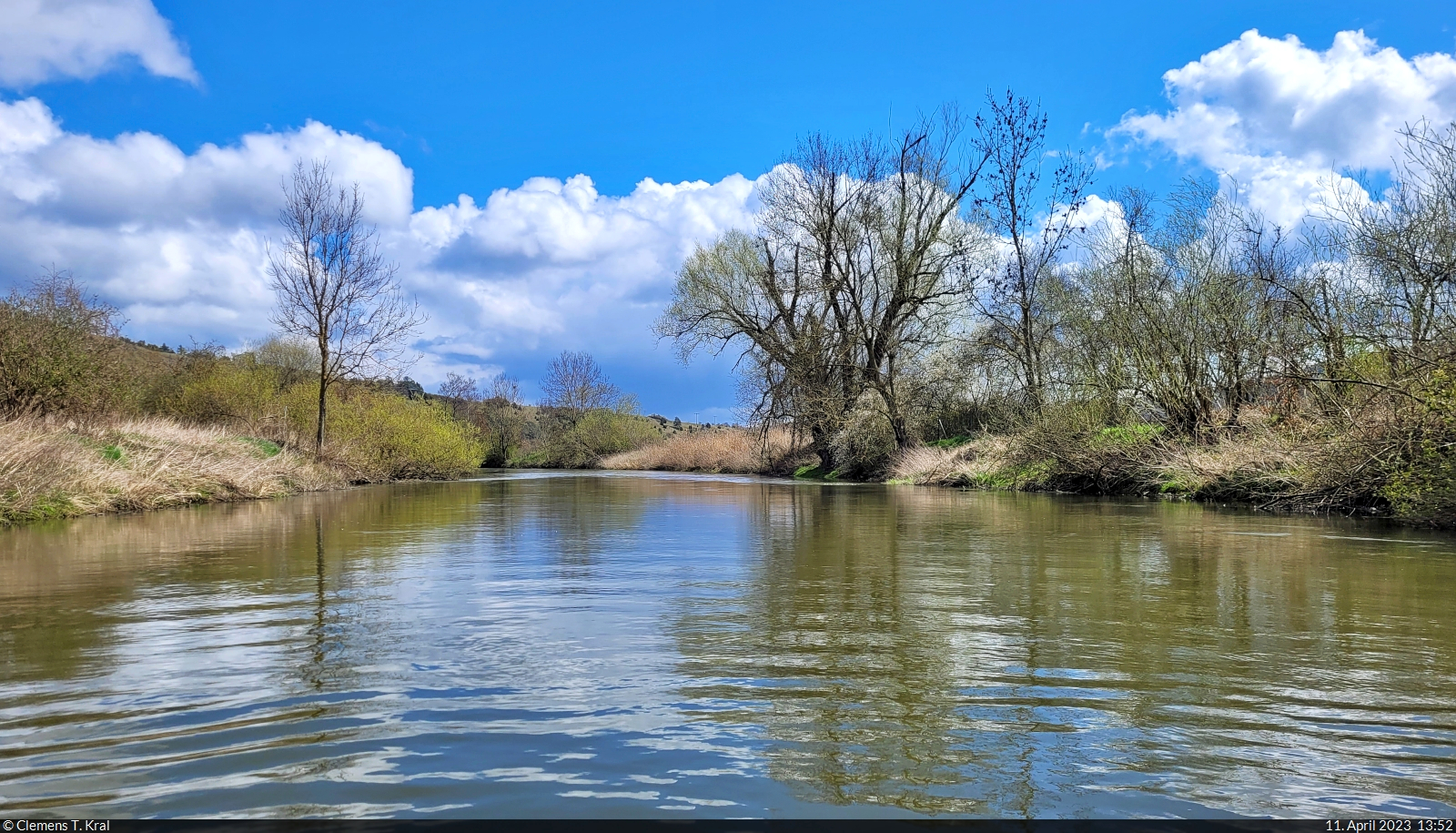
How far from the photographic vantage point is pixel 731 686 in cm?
298

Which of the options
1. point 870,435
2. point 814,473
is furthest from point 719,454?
point 870,435

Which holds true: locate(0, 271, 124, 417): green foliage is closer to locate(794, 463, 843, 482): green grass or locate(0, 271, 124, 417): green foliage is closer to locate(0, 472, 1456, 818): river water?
locate(0, 472, 1456, 818): river water

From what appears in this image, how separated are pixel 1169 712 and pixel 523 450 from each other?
187 feet

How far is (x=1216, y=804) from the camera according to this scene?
1.95 meters

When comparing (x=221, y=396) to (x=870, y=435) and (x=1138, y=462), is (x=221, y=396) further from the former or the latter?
(x=1138, y=462)

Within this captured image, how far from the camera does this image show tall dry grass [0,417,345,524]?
10.9 metres

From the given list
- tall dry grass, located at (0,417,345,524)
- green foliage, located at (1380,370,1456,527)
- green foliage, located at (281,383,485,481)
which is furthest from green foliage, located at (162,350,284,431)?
green foliage, located at (1380,370,1456,527)

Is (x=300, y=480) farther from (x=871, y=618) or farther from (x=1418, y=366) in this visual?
(x=1418, y=366)

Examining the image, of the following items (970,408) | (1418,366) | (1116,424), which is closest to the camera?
(1418,366)

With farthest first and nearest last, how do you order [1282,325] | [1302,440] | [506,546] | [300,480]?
[300,480] → [1282,325] → [1302,440] → [506,546]

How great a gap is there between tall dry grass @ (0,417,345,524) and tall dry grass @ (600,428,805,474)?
1756cm

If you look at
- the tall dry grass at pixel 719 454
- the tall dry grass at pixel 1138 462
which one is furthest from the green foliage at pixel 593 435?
the tall dry grass at pixel 1138 462

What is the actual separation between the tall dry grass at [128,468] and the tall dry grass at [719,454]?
57.6ft

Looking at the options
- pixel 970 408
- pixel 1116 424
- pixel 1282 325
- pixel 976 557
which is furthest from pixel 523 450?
pixel 976 557
